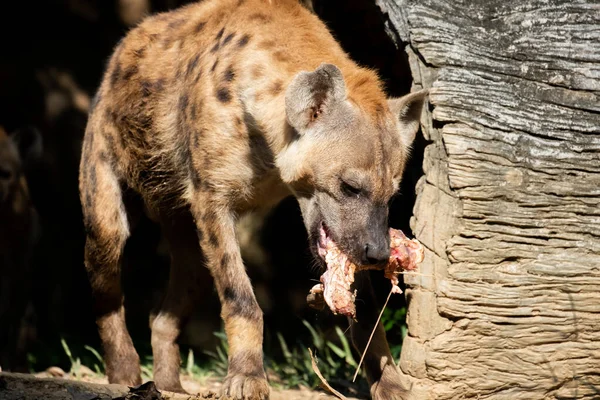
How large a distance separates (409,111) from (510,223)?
632 millimetres

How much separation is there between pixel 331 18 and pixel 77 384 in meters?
2.89

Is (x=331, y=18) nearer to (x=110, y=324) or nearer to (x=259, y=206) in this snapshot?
(x=259, y=206)

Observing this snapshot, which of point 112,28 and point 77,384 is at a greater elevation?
point 112,28

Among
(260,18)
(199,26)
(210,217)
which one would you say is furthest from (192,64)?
(210,217)

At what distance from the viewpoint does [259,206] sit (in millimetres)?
4426

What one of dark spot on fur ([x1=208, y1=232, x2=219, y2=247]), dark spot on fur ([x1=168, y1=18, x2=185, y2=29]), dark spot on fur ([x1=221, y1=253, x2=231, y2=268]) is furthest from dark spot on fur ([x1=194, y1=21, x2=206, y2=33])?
dark spot on fur ([x1=221, y1=253, x2=231, y2=268])

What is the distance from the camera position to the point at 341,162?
382 cm

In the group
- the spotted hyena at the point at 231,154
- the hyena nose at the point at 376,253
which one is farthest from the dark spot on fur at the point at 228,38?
the hyena nose at the point at 376,253

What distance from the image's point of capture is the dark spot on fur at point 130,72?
4.84m

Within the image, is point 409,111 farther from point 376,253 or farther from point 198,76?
point 198,76

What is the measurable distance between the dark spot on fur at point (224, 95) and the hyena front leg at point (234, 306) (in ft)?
1.50

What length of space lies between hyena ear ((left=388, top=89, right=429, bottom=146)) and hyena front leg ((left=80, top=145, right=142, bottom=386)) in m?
1.59

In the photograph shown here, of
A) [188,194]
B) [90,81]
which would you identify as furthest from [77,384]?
[90,81]

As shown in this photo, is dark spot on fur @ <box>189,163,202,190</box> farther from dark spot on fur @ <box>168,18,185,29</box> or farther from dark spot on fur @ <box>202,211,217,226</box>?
dark spot on fur @ <box>168,18,185,29</box>
